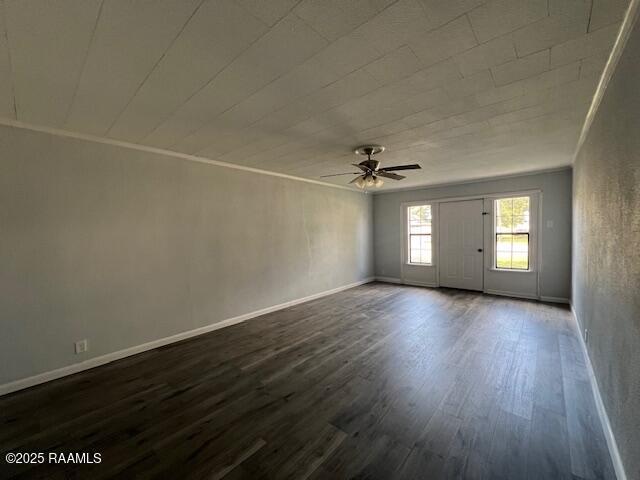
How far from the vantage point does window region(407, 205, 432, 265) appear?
22.0 ft

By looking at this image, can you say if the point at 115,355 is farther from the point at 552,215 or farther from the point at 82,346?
the point at 552,215

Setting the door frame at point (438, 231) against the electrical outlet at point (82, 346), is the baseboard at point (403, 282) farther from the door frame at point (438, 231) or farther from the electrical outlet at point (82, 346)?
the electrical outlet at point (82, 346)

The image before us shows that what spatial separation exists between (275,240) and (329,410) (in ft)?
10.4

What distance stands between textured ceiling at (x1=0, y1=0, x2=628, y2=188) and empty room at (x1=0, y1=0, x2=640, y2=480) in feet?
0.05

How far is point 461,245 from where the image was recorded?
6172 millimetres

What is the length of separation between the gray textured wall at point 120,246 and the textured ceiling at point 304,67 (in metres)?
0.45

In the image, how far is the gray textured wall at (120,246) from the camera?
2574 millimetres

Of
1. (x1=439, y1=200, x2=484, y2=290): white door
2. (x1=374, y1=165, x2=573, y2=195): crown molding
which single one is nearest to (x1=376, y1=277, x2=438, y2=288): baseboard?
(x1=439, y1=200, x2=484, y2=290): white door

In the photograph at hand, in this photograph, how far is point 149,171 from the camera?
11.1 ft

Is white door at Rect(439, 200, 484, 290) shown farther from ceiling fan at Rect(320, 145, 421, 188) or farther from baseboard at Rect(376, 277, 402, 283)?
ceiling fan at Rect(320, 145, 421, 188)

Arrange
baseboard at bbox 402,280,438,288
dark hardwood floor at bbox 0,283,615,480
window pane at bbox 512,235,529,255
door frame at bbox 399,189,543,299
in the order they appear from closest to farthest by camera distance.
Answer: dark hardwood floor at bbox 0,283,615,480 < door frame at bbox 399,189,543,299 < window pane at bbox 512,235,529,255 < baseboard at bbox 402,280,438,288

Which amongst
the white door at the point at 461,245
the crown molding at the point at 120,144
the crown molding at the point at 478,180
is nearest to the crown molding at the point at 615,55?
the crown molding at the point at 478,180

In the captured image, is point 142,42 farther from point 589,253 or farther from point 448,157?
point 589,253

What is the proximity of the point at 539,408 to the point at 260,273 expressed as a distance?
12.5ft
